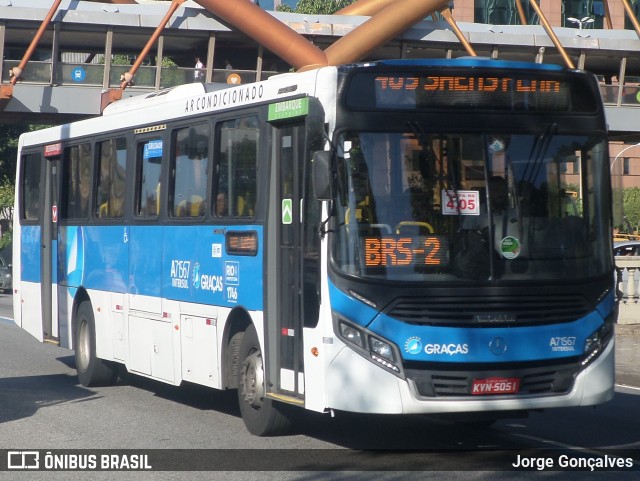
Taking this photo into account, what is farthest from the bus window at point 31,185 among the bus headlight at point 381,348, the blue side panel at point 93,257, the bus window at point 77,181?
the bus headlight at point 381,348

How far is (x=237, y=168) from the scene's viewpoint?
10898mm

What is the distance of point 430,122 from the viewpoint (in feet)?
29.9

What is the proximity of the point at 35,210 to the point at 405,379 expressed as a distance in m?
9.48

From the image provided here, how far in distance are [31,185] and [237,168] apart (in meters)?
7.11

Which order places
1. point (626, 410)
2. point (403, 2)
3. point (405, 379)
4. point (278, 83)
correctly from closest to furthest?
point (405, 379) → point (278, 83) → point (626, 410) → point (403, 2)

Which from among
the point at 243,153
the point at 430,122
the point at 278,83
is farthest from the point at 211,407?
the point at 430,122

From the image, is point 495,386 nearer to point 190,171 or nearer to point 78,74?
point 190,171

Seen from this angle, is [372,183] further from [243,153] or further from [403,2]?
[403,2]

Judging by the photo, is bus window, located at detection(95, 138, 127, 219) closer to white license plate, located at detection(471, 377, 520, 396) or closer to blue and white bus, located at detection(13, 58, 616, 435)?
blue and white bus, located at detection(13, 58, 616, 435)

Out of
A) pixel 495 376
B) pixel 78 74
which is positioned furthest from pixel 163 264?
pixel 78 74

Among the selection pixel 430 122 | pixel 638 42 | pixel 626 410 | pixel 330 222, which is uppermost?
pixel 638 42

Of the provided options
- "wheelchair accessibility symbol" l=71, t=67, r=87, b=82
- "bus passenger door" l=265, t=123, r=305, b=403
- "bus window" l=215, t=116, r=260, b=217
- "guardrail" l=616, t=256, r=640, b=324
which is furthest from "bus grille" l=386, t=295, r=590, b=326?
"wheelchair accessibility symbol" l=71, t=67, r=87, b=82

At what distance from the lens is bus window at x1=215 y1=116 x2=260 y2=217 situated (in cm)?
1057

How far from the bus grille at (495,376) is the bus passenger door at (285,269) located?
45.6 inches
